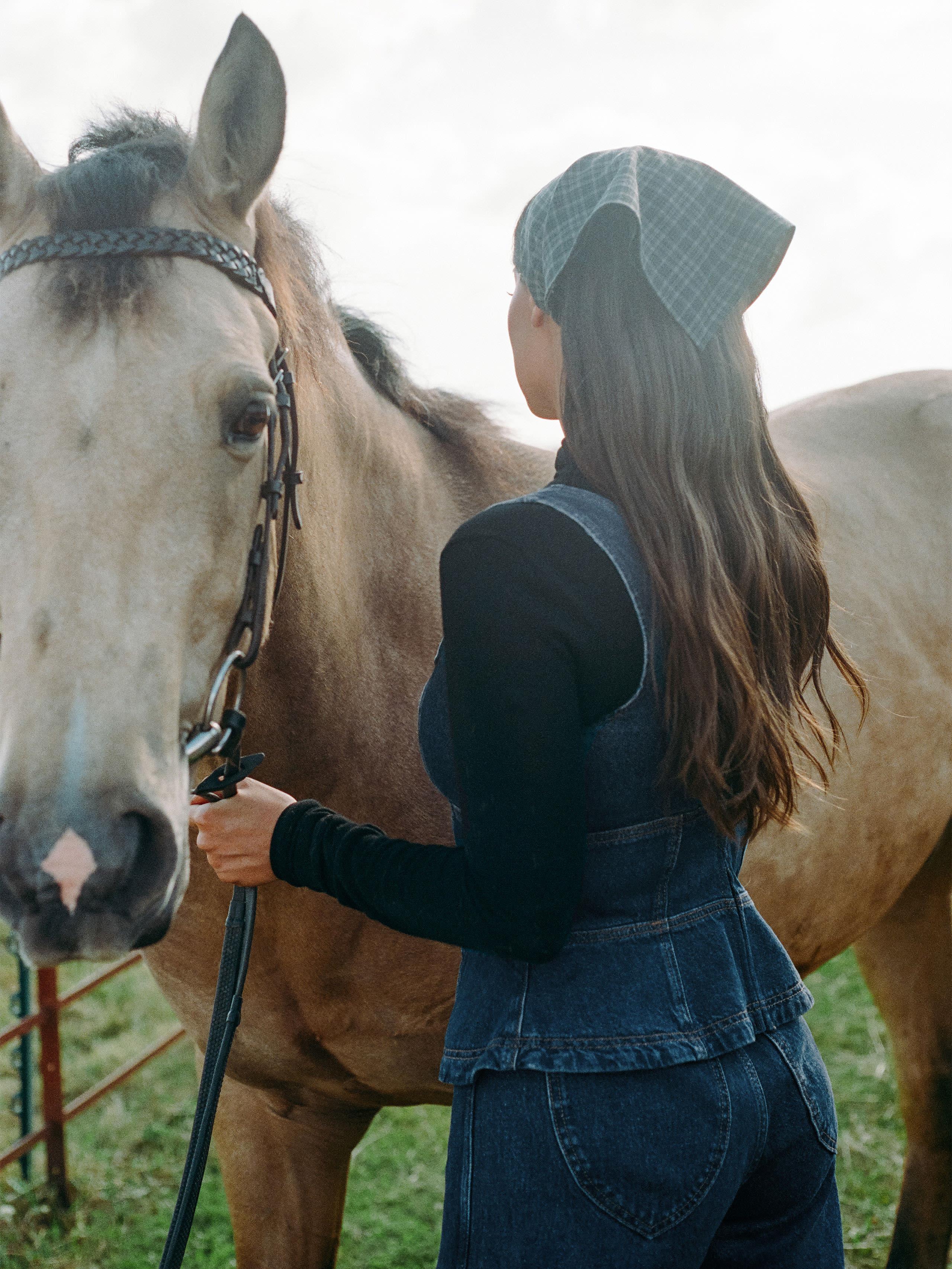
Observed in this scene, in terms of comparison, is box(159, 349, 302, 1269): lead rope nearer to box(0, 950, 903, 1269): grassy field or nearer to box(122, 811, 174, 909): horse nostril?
box(122, 811, 174, 909): horse nostril

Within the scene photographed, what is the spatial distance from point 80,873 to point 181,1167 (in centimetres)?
311

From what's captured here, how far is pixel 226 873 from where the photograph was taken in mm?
1354

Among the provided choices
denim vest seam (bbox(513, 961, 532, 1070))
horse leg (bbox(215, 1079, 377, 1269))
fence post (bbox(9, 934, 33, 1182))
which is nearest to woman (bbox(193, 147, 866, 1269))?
denim vest seam (bbox(513, 961, 532, 1070))

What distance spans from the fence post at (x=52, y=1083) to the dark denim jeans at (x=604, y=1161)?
275 cm

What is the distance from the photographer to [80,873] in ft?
3.47

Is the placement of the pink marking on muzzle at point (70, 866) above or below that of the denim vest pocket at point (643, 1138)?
above

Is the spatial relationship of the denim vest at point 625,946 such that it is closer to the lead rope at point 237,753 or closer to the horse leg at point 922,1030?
the lead rope at point 237,753

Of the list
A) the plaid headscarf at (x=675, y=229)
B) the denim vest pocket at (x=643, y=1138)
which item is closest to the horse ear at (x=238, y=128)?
the plaid headscarf at (x=675, y=229)

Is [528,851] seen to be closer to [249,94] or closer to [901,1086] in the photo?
[249,94]

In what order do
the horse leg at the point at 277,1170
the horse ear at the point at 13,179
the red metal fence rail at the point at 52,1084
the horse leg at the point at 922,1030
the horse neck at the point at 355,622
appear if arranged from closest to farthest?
the horse ear at the point at 13,179 < the horse neck at the point at 355,622 < the horse leg at the point at 277,1170 < the horse leg at the point at 922,1030 < the red metal fence rail at the point at 52,1084

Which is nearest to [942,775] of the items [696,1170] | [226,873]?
[696,1170]

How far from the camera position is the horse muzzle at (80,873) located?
1052mm

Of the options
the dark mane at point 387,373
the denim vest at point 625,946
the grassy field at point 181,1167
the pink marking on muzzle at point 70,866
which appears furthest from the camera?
the grassy field at point 181,1167

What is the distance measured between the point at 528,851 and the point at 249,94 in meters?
1.10
